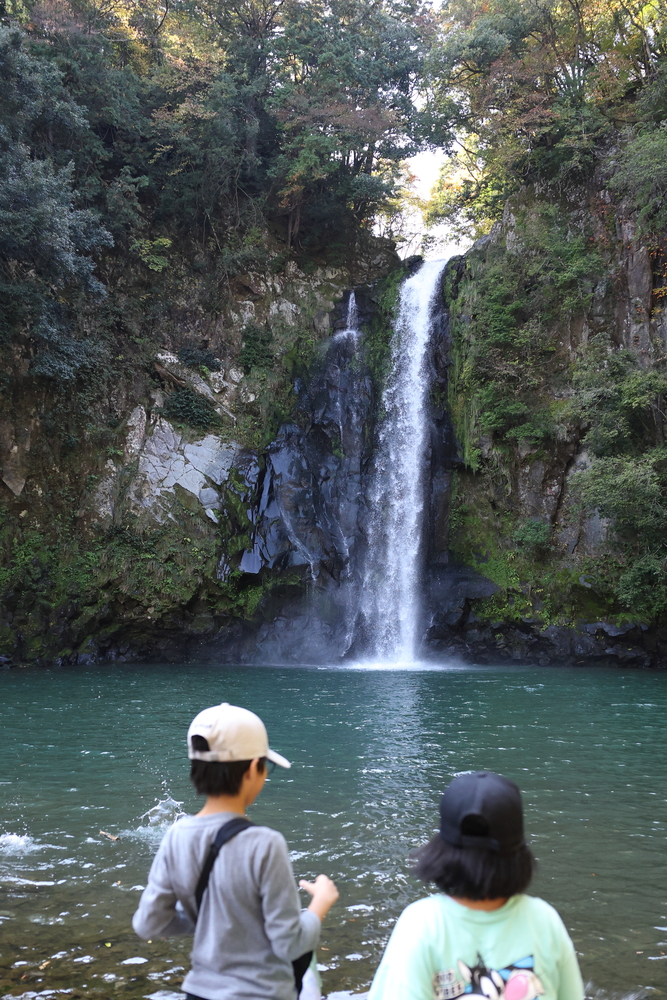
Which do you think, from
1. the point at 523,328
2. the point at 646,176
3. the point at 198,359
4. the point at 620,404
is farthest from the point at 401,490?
the point at 646,176

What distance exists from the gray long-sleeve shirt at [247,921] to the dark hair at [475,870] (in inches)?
16.2

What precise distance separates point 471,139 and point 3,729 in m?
24.1

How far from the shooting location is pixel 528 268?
1961 cm

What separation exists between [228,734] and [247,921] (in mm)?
445

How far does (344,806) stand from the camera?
628 cm

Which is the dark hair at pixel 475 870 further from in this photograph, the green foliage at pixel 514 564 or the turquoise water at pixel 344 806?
the green foliage at pixel 514 564

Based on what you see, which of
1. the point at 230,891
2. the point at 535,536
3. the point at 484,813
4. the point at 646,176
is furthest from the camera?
the point at 535,536

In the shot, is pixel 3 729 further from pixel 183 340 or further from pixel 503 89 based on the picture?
pixel 503 89

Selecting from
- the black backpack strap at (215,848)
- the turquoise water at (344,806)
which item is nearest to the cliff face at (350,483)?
the turquoise water at (344,806)

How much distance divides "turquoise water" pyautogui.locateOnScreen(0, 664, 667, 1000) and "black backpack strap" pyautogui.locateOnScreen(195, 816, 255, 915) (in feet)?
6.29

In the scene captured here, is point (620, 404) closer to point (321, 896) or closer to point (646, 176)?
point (646, 176)

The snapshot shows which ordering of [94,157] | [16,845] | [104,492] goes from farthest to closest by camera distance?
[94,157]
[104,492]
[16,845]

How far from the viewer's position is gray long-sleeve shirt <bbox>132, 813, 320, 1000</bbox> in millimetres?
1812

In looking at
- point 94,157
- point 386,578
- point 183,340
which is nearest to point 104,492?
point 183,340
